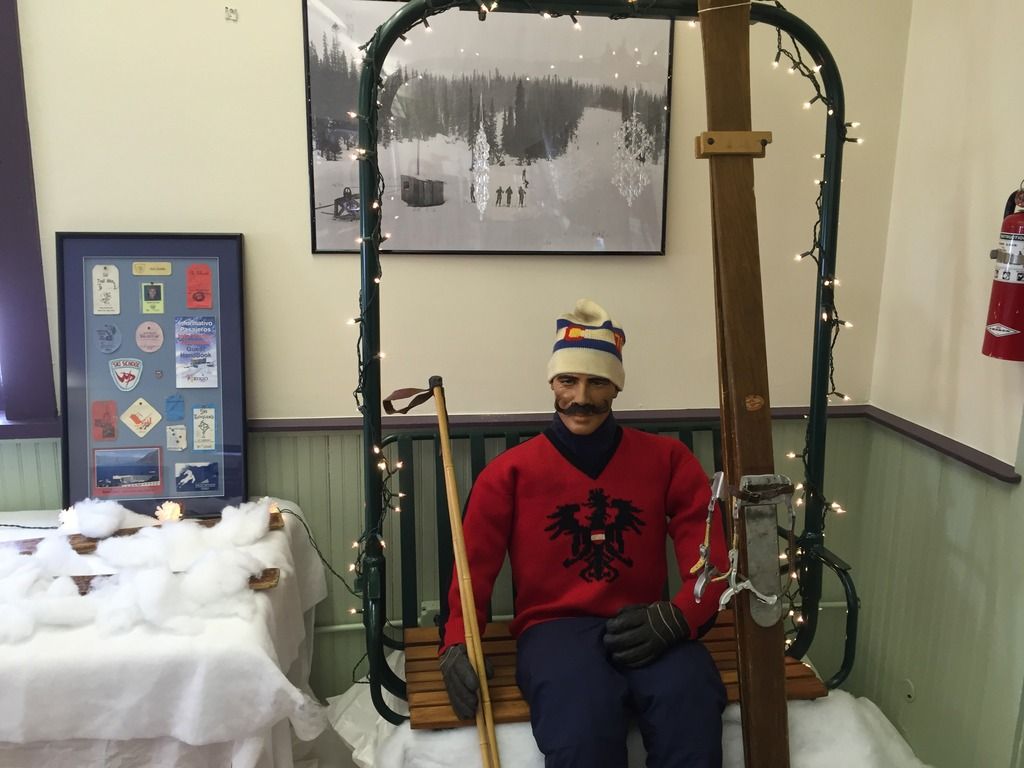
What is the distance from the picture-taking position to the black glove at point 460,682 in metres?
1.46

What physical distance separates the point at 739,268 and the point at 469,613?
2.72 ft

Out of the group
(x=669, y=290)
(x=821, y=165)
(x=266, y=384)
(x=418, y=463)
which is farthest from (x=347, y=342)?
(x=821, y=165)

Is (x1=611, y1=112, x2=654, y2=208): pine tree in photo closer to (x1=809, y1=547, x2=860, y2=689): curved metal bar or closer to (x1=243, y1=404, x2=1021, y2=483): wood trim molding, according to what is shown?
(x1=243, y1=404, x2=1021, y2=483): wood trim molding

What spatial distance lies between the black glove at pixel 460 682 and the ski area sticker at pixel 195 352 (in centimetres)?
87

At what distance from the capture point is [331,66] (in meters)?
1.81

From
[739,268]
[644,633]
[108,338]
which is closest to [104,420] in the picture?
[108,338]

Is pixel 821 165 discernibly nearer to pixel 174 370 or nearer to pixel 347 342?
pixel 347 342

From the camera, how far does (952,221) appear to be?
1854mm

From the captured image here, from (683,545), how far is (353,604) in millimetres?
907

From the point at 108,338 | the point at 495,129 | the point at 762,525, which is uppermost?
the point at 495,129

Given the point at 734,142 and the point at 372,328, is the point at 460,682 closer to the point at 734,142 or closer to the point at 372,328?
the point at 372,328

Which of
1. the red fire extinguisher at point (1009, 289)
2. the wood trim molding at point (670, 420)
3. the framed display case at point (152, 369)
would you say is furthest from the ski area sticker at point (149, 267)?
the red fire extinguisher at point (1009, 289)

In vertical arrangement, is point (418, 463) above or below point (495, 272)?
below

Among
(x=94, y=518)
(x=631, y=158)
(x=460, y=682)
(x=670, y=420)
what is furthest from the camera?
(x=670, y=420)
